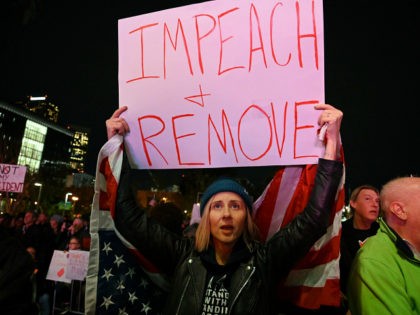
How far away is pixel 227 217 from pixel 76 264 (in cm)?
536

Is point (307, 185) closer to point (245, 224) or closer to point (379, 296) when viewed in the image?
point (245, 224)

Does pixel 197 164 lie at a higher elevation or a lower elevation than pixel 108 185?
higher

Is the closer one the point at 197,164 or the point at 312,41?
the point at 312,41

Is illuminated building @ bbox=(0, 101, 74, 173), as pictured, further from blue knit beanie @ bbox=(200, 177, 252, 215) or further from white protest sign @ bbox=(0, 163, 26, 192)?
blue knit beanie @ bbox=(200, 177, 252, 215)

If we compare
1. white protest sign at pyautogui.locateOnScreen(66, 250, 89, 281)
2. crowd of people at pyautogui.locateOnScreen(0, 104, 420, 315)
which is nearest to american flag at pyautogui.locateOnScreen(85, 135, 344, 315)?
crowd of people at pyautogui.locateOnScreen(0, 104, 420, 315)

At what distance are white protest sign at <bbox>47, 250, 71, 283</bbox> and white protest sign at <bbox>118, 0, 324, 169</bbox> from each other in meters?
5.30

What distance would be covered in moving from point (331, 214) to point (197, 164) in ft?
3.20

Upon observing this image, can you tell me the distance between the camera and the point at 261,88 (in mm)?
2402

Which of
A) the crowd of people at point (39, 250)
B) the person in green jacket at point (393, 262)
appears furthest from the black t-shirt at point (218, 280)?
the crowd of people at point (39, 250)

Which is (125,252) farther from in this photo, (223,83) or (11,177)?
(11,177)

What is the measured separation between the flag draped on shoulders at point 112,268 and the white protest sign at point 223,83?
264 millimetres

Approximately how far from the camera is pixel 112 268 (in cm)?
253

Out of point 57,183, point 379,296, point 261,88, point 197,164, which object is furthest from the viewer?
point 57,183

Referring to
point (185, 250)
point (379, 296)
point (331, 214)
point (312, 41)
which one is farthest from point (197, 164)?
point (379, 296)
